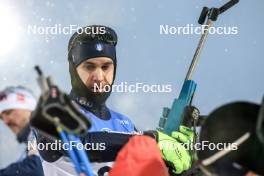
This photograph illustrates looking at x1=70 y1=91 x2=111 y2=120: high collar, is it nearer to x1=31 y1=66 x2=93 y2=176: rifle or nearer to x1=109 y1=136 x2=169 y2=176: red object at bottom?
x1=109 y1=136 x2=169 y2=176: red object at bottom

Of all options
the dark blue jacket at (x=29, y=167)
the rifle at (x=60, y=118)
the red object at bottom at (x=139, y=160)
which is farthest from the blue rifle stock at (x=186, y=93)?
the rifle at (x=60, y=118)

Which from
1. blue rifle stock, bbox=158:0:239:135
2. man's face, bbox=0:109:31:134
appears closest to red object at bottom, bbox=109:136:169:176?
man's face, bbox=0:109:31:134

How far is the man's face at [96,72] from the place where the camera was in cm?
411

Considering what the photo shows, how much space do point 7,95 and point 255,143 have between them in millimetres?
2244

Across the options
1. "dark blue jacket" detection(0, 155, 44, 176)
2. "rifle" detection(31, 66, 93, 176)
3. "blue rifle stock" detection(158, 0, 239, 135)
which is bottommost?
"dark blue jacket" detection(0, 155, 44, 176)

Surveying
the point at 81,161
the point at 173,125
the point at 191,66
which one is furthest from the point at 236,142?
the point at 191,66

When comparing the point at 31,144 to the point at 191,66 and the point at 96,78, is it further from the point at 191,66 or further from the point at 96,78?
the point at 191,66

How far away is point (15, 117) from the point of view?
11.8ft

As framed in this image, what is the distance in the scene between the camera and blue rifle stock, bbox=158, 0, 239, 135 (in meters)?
4.05

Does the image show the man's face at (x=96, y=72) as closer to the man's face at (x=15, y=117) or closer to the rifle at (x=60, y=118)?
the man's face at (x=15, y=117)

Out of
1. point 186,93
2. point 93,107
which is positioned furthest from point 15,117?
point 186,93

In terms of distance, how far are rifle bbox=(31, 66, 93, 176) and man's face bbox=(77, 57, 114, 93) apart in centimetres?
214

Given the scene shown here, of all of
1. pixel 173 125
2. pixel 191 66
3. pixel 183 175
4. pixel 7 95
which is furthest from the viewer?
pixel 191 66

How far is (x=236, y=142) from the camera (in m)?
2.01
